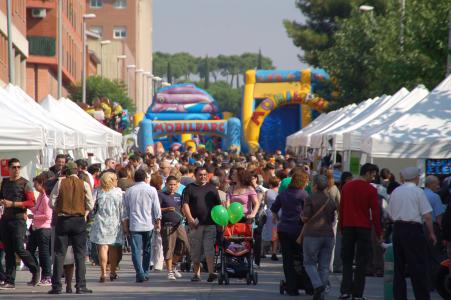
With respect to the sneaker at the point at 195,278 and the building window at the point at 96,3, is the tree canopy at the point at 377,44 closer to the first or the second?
the sneaker at the point at 195,278

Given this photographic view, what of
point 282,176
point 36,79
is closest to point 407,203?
point 282,176

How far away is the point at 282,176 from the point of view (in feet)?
81.3

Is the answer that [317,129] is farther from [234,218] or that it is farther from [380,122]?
[234,218]

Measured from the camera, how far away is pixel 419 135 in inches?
891

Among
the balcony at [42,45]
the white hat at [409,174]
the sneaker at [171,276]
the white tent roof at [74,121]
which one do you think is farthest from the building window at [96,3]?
the white hat at [409,174]

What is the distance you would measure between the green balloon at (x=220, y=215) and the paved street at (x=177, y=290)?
34.5 inches

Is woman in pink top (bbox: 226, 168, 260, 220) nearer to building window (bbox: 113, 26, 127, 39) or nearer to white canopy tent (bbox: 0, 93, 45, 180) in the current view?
white canopy tent (bbox: 0, 93, 45, 180)

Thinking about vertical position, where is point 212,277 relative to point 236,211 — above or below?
below

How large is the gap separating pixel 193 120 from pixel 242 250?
55.1 metres

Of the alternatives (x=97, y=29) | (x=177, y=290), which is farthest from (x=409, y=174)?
(x=97, y=29)

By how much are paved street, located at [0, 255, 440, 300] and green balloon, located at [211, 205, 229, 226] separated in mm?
876

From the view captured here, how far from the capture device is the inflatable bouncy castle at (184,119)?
231ft

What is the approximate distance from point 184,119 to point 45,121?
159 ft

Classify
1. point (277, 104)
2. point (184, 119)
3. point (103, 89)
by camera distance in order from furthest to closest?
point (103, 89) < point (184, 119) < point (277, 104)
